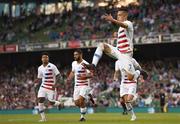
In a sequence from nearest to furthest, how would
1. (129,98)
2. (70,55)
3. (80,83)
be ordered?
1. (129,98)
2. (80,83)
3. (70,55)

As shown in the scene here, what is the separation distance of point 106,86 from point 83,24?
30.7ft

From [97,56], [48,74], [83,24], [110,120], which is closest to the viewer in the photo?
[97,56]

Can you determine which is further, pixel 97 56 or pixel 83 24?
pixel 83 24

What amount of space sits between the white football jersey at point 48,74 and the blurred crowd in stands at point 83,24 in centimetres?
2197

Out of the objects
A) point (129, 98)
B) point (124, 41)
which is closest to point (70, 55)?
point (129, 98)

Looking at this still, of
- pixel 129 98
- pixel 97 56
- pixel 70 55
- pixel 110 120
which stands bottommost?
pixel 110 120

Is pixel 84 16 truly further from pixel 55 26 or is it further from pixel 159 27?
pixel 159 27

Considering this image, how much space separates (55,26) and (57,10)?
12.9 ft

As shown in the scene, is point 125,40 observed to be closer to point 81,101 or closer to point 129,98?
point 129,98

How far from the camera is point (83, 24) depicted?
52.7m

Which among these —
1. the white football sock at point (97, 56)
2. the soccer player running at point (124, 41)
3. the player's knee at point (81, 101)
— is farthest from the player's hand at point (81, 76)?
the white football sock at point (97, 56)

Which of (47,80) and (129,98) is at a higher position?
(47,80)

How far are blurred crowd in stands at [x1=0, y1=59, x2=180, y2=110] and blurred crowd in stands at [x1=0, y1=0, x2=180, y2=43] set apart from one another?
10.2 feet

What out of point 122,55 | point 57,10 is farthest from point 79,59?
point 57,10
